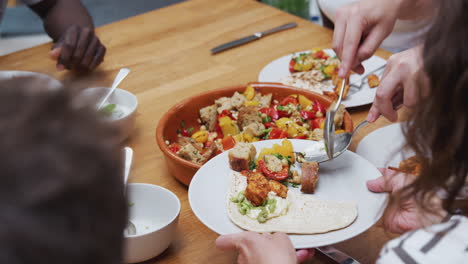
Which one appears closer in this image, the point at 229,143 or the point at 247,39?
the point at 229,143

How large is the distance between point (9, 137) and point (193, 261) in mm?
665

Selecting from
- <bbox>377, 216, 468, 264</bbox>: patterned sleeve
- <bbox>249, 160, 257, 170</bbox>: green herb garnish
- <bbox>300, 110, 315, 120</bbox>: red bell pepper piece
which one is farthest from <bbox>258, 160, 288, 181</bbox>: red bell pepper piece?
<bbox>377, 216, 468, 264</bbox>: patterned sleeve

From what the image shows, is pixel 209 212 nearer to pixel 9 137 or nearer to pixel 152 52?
pixel 9 137

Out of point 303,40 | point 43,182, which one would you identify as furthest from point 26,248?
point 303,40

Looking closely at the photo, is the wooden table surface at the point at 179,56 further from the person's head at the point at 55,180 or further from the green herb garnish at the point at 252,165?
the person's head at the point at 55,180

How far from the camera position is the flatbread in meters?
1.02

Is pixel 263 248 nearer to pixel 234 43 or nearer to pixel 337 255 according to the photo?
pixel 337 255

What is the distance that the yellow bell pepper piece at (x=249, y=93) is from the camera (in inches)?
58.6

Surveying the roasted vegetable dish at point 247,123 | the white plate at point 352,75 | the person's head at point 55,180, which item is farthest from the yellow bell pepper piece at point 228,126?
the person's head at point 55,180

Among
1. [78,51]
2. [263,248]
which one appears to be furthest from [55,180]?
[78,51]

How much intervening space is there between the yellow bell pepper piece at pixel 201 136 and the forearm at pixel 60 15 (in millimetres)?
925

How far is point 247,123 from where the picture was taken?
4.53ft

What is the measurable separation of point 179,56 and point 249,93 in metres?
0.52

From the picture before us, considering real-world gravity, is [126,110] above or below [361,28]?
below
